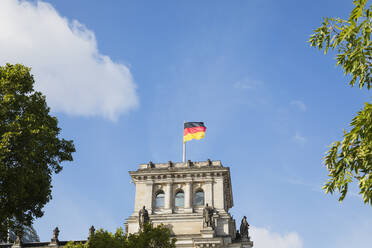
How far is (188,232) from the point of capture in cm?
4453

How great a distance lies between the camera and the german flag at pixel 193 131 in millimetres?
48938

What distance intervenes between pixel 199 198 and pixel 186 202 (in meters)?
1.57

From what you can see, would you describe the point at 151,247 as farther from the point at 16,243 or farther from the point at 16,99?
the point at 16,243

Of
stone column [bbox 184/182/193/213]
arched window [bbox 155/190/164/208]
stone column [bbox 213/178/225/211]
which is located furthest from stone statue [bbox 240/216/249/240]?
arched window [bbox 155/190/164/208]

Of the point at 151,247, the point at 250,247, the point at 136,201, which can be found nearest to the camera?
the point at 151,247

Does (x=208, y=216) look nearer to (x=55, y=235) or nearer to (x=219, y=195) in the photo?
(x=219, y=195)

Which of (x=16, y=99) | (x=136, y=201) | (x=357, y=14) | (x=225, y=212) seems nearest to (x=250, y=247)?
(x=225, y=212)

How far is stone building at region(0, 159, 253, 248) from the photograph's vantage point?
43938mm

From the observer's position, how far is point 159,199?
155 feet

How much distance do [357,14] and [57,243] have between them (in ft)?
137

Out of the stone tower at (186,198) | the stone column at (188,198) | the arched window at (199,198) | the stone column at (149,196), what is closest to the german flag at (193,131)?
the stone tower at (186,198)

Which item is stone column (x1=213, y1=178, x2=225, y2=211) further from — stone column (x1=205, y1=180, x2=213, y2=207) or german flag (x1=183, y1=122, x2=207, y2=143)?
german flag (x1=183, y1=122, x2=207, y2=143)

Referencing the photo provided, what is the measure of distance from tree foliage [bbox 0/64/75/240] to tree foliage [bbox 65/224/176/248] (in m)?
6.97

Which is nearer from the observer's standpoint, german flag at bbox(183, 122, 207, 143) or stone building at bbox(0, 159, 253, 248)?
stone building at bbox(0, 159, 253, 248)
